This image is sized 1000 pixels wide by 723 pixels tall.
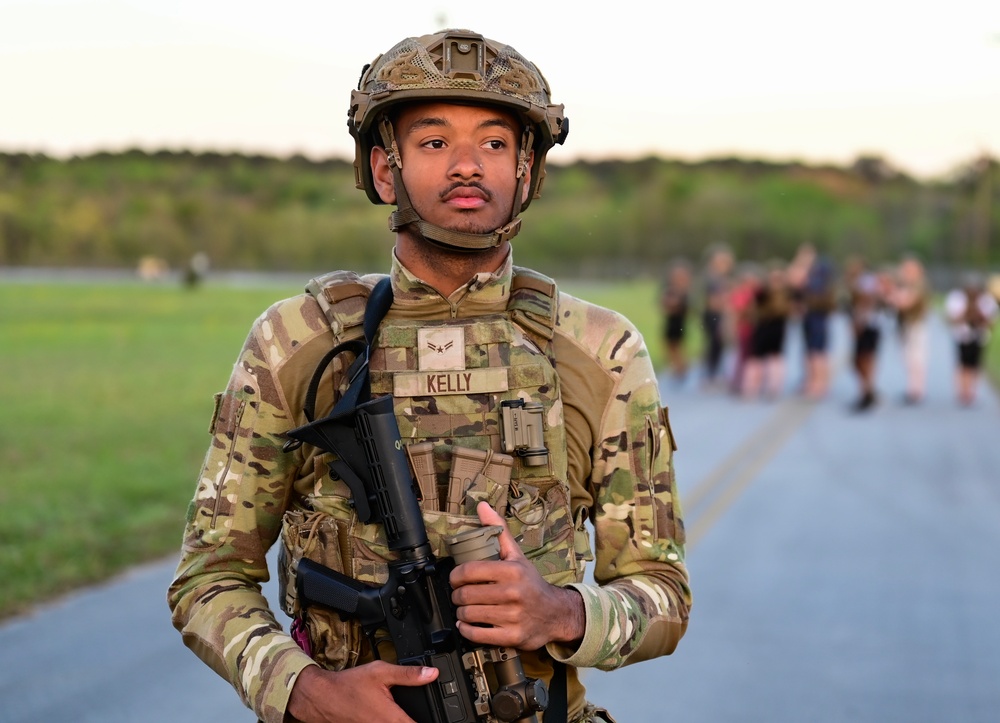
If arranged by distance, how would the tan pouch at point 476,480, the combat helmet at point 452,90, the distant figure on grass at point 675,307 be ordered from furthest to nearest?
the distant figure on grass at point 675,307 → the combat helmet at point 452,90 → the tan pouch at point 476,480

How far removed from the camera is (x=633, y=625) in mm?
2303

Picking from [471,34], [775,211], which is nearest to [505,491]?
[471,34]

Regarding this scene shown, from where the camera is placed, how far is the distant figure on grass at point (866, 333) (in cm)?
1614

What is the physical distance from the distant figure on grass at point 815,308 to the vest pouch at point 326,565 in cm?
1540

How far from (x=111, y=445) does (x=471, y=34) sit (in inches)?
412

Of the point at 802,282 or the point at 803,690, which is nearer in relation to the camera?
the point at 803,690

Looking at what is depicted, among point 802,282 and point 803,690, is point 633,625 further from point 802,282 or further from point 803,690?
point 802,282

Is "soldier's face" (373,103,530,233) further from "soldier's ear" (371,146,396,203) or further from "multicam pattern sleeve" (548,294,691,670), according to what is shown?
"multicam pattern sleeve" (548,294,691,670)

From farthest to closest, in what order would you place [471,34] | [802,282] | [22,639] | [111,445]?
[802,282] < [111,445] < [22,639] < [471,34]

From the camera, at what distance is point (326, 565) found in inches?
91.1

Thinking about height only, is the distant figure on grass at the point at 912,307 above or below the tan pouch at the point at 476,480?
below

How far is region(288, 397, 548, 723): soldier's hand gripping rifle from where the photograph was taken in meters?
2.09

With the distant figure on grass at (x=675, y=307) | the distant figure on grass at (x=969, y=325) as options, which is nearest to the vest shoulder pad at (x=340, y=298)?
the distant figure on grass at (x=675, y=307)

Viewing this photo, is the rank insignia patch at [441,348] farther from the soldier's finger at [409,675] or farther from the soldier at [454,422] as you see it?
the soldier's finger at [409,675]
